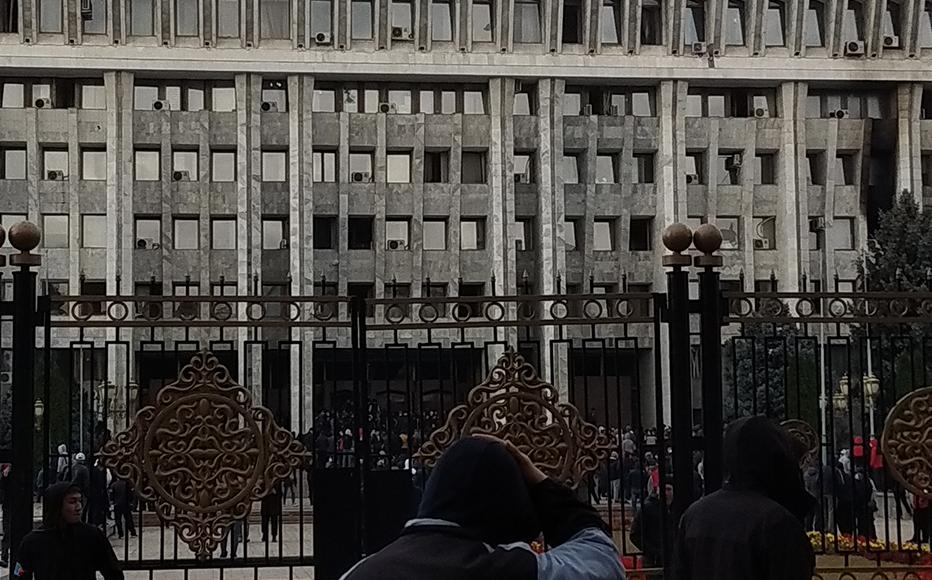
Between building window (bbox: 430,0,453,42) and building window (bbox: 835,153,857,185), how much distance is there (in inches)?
536

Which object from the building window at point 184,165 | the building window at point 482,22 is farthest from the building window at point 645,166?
the building window at point 184,165

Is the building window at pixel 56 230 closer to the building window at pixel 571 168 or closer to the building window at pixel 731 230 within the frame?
the building window at pixel 571 168

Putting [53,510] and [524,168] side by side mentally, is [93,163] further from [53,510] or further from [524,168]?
[53,510]

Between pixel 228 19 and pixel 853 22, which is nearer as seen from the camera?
pixel 228 19

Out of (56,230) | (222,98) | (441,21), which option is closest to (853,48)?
(441,21)

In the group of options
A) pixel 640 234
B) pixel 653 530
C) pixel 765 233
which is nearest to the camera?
pixel 653 530

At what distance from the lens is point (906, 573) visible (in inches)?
304

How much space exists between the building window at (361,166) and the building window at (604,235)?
25.0ft

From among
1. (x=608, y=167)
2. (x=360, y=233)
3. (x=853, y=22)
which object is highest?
(x=853, y=22)

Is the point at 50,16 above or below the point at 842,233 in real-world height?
above

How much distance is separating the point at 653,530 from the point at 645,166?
3556 centimetres

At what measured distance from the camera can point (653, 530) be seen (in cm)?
942

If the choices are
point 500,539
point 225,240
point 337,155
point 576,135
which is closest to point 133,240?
point 225,240

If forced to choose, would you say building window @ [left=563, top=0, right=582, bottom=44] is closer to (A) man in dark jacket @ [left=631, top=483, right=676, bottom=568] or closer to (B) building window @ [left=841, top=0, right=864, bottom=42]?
(B) building window @ [left=841, top=0, right=864, bottom=42]
